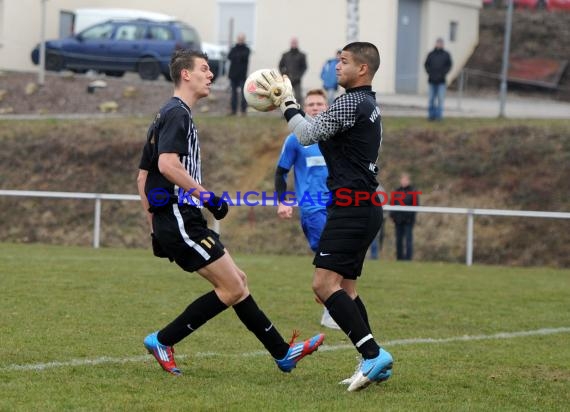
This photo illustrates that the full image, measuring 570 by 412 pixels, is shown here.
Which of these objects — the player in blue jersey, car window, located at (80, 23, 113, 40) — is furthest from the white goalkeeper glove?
car window, located at (80, 23, 113, 40)

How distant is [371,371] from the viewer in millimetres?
7148

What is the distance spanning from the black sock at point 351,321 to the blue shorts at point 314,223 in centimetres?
326

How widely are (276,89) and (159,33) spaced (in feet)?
90.7

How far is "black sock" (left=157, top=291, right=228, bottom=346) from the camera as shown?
7.57m

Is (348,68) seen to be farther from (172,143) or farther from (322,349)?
(322,349)

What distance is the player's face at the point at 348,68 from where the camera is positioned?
7.46 metres

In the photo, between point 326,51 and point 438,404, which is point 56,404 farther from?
point 326,51

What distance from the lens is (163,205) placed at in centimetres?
742

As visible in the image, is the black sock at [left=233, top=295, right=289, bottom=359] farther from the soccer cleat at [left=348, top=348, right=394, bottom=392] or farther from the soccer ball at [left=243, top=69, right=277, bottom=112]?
the soccer ball at [left=243, top=69, right=277, bottom=112]

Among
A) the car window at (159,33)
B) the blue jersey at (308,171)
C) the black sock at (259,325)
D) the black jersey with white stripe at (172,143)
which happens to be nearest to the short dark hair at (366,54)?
the black jersey with white stripe at (172,143)

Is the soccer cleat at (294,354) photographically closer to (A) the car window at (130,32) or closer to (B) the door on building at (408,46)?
(A) the car window at (130,32)

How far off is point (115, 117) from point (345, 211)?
22268 mm

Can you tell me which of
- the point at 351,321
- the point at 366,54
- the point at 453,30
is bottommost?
the point at 351,321

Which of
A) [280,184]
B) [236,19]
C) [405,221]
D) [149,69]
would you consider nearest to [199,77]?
[280,184]
